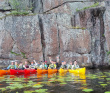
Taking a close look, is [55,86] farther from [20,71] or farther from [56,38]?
[56,38]

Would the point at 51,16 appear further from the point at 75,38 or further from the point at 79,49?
the point at 79,49

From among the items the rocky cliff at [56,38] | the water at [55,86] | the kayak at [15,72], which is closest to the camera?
the water at [55,86]

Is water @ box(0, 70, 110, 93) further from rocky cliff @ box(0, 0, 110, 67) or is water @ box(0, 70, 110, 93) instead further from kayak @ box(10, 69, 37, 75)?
rocky cliff @ box(0, 0, 110, 67)

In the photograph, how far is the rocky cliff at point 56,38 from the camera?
22438 millimetres

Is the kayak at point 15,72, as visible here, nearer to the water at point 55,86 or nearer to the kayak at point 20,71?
the kayak at point 20,71

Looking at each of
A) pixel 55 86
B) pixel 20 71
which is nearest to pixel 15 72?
pixel 20 71

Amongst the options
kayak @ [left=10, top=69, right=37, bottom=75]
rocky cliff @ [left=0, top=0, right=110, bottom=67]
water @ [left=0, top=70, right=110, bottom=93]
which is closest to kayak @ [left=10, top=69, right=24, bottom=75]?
kayak @ [left=10, top=69, right=37, bottom=75]

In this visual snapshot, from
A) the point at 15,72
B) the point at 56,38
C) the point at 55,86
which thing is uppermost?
the point at 56,38

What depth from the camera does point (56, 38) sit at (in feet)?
74.7

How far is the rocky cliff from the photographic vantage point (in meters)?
22.4

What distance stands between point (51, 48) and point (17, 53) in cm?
521

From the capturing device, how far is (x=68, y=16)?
24125 millimetres

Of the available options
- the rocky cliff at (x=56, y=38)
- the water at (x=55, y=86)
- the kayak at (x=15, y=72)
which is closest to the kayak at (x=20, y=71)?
the kayak at (x=15, y=72)

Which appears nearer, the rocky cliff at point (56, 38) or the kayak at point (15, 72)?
the kayak at point (15, 72)
